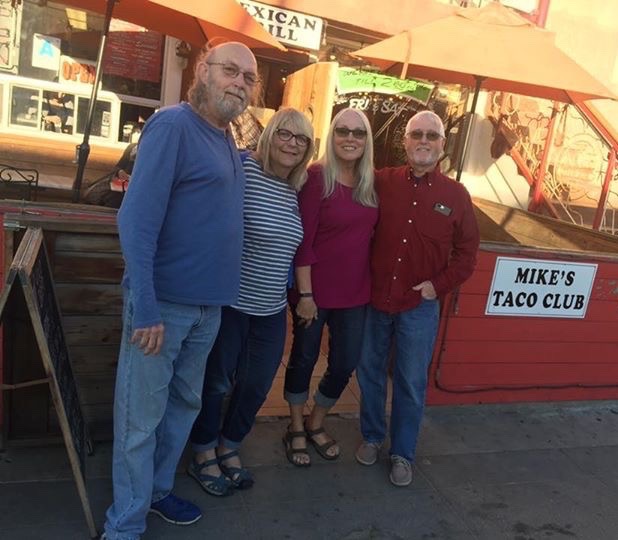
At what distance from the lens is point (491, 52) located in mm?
4465

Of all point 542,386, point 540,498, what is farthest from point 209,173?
point 542,386

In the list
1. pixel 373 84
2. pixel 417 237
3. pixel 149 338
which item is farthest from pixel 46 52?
pixel 149 338

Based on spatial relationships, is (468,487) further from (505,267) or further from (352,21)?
(352,21)

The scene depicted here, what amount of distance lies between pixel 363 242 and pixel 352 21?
15.2 feet

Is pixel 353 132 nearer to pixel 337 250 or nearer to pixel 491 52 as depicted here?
pixel 337 250

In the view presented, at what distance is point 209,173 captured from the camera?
211 cm

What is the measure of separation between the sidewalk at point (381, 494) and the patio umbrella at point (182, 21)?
235 cm

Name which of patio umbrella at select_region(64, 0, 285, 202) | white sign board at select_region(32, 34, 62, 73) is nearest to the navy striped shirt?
patio umbrella at select_region(64, 0, 285, 202)

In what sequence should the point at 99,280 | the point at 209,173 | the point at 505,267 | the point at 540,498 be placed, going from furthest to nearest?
the point at 505,267, the point at 540,498, the point at 99,280, the point at 209,173

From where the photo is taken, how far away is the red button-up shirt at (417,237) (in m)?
2.91

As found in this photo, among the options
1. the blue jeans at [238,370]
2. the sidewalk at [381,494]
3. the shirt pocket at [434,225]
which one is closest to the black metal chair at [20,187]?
the sidewalk at [381,494]

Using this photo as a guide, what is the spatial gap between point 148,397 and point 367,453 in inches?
59.3

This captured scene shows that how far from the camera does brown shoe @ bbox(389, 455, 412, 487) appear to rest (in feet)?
10.2

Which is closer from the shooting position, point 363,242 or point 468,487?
point 363,242
